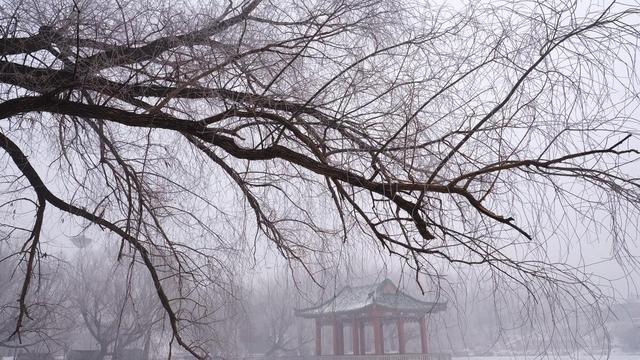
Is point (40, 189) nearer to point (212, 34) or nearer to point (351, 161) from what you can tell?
point (212, 34)

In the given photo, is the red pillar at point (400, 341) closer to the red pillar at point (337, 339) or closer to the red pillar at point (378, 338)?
the red pillar at point (378, 338)

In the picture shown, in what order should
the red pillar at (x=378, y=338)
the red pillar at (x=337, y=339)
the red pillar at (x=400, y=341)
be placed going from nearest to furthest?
the red pillar at (x=378, y=338) < the red pillar at (x=400, y=341) < the red pillar at (x=337, y=339)

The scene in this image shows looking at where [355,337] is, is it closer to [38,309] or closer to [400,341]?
[400,341]

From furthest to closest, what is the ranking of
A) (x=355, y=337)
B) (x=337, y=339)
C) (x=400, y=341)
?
(x=337, y=339) < (x=355, y=337) < (x=400, y=341)

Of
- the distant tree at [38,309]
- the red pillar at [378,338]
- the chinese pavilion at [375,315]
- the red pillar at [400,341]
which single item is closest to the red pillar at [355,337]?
the chinese pavilion at [375,315]

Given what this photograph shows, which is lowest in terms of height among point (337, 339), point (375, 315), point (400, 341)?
point (400, 341)

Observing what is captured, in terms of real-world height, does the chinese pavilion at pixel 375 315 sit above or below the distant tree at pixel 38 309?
above

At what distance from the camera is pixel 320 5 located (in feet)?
5.92

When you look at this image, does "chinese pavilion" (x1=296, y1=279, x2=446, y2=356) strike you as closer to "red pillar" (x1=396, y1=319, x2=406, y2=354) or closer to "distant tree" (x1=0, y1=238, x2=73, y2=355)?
"red pillar" (x1=396, y1=319, x2=406, y2=354)

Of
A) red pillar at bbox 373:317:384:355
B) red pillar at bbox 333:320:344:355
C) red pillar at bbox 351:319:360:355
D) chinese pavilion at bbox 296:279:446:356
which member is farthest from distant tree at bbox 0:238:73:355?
red pillar at bbox 351:319:360:355

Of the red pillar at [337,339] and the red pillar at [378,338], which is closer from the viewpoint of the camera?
the red pillar at [378,338]

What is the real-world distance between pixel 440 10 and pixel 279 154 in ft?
2.52

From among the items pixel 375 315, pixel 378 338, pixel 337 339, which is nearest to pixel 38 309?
pixel 378 338

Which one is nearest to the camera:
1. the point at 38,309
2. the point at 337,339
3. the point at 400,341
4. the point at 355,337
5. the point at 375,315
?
the point at 38,309
